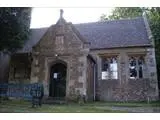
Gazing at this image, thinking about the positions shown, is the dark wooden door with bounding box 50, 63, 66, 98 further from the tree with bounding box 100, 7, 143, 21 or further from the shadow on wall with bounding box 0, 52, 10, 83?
the tree with bounding box 100, 7, 143, 21

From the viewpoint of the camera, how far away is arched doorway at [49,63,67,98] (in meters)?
11.4

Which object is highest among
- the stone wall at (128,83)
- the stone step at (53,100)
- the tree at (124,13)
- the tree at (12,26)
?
the tree at (124,13)

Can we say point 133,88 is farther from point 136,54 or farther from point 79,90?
point 79,90

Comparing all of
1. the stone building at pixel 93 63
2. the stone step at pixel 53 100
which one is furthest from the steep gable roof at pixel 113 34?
the stone step at pixel 53 100

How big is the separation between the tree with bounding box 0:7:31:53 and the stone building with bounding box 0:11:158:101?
4.19 feet

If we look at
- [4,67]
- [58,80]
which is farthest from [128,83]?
[4,67]

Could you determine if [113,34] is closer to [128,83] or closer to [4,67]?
[128,83]

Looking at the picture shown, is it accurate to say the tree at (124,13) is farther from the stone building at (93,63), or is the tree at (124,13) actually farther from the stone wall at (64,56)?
the stone wall at (64,56)

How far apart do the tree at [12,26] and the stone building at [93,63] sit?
128 centimetres

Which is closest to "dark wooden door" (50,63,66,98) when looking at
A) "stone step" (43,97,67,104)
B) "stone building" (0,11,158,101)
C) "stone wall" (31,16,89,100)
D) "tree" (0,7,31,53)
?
"stone building" (0,11,158,101)

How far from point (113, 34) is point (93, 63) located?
2.44m

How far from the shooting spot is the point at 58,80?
37.9ft

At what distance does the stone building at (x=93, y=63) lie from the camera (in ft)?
36.1
